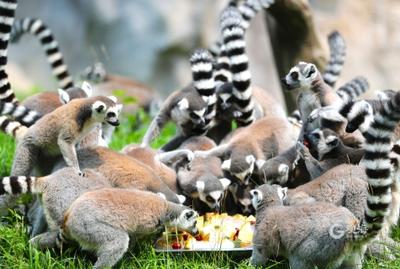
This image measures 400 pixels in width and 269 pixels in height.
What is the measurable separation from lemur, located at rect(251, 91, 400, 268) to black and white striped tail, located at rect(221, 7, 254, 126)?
197cm

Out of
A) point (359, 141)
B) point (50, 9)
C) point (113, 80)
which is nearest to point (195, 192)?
point (359, 141)

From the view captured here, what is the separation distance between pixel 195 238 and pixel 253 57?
10221 millimetres

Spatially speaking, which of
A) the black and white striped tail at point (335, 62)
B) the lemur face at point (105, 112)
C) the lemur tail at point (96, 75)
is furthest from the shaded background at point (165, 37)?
the lemur face at point (105, 112)

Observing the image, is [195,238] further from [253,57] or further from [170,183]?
[253,57]

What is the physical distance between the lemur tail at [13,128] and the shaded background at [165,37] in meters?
7.26

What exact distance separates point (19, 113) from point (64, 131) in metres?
1.09

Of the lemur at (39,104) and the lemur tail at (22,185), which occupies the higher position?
the lemur at (39,104)

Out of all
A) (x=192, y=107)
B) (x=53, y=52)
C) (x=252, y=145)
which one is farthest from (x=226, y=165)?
(x=53, y=52)

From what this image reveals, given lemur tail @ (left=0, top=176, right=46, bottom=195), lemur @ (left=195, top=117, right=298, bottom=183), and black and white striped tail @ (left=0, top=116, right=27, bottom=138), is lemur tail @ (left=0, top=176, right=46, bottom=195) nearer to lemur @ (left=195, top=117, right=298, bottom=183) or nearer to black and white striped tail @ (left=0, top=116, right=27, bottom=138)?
black and white striped tail @ (left=0, top=116, right=27, bottom=138)

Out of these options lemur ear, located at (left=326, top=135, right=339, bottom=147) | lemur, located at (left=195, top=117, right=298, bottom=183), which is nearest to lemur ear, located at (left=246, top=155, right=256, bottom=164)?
lemur, located at (left=195, top=117, right=298, bottom=183)

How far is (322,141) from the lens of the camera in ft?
20.2

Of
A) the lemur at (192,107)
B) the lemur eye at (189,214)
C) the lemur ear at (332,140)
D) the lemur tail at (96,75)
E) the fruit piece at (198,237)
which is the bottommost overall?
the fruit piece at (198,237)

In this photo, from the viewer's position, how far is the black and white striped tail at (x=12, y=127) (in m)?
6.83

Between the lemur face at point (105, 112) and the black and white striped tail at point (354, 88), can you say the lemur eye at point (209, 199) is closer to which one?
the lemur face at point (105, 112)
